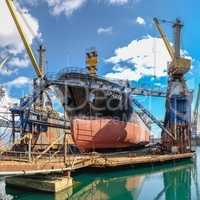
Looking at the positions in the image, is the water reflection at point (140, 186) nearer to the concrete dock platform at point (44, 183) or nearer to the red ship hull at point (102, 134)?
the concrete dock platform at point (44, 183)

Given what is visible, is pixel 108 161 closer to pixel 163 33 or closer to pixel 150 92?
pixel 150 92

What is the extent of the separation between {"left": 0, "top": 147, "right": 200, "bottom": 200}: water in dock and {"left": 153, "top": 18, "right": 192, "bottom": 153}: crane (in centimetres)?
1211

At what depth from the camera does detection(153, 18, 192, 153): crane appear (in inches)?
2254

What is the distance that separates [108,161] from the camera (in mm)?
38250

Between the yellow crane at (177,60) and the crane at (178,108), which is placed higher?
the yellow crane at (177,60)

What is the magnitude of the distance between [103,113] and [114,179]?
16.1 meters

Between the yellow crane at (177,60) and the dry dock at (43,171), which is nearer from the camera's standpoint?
the dry dock at (43,171)

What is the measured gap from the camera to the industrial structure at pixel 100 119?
4533cm

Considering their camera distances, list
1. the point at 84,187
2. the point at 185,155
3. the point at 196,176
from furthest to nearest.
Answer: the point at 185,155, the point at 196,176, the point at 84,187

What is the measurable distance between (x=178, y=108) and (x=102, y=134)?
1584cm

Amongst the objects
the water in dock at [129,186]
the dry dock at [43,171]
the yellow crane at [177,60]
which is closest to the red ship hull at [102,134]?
the water in dock at [129,186]

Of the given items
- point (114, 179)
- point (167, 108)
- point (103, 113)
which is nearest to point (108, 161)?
Answer: point (114, 179)

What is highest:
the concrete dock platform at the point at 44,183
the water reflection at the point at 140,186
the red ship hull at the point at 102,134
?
the red ship hull at the point at 102,134

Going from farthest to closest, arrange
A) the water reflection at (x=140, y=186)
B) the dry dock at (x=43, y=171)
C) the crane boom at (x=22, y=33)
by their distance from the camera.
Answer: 1. the crane boom at (x=22, y=33)
2. the water reflection at (x=140, y=186)
3. the dry dock at (x=43, y=171)
